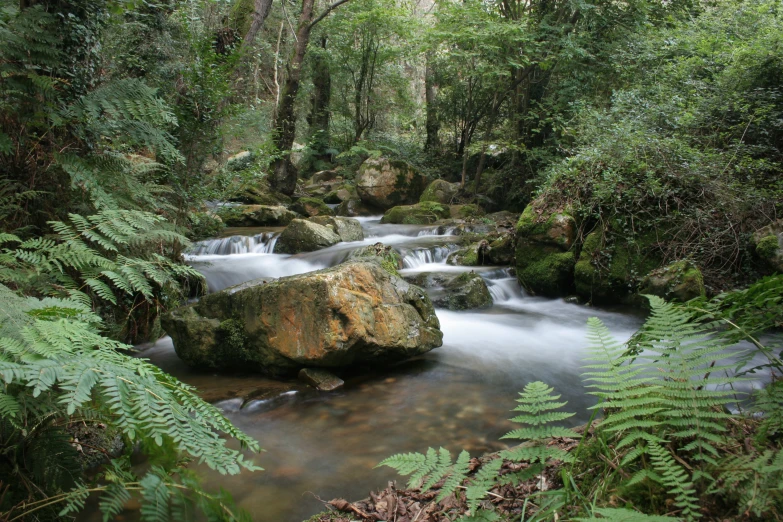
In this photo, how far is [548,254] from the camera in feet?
25.8

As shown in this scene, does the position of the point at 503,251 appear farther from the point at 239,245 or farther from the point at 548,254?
the point at 239,245

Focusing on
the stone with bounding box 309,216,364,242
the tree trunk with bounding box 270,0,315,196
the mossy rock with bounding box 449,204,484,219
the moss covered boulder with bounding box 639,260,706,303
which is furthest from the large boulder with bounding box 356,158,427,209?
the moss covered boulder with bounding box 639,260,706,303

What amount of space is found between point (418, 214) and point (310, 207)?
11.8ft

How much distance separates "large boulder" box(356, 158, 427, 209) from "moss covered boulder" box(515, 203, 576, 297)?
795 cm

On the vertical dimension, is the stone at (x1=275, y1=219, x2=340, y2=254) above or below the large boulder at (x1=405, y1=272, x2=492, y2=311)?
above

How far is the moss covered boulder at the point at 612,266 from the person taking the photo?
6.99m

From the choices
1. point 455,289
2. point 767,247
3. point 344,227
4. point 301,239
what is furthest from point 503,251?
point 301,239

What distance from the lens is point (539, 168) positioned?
495 inches

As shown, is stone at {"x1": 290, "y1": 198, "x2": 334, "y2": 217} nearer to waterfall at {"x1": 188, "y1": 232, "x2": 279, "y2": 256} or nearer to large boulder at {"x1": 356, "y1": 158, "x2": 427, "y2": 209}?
large boulder at {"x1": 356, "y1": 158, "x2": 427, "y2": 209}

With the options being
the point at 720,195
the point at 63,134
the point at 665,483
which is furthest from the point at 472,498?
the point at 720,195

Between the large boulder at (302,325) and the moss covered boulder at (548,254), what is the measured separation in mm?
3724

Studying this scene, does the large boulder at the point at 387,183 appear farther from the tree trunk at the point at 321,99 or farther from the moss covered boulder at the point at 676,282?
the moss covered boulder at the point at 676,282

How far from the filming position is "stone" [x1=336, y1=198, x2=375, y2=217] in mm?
15539

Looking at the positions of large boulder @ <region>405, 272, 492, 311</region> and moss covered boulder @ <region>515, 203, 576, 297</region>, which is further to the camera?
moss covered boulder @ <region>515, 203, 576, 297</region>
